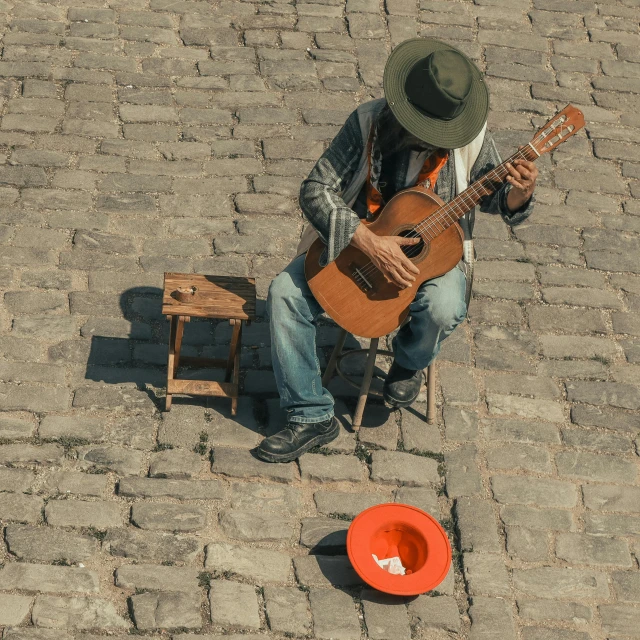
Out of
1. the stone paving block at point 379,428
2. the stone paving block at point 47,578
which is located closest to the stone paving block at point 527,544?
the stone paving block at point 379,428

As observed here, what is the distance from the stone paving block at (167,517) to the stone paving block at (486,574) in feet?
3.89

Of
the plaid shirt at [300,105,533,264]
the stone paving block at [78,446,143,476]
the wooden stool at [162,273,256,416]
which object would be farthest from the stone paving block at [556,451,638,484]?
the stone paving block at [78,446,143,476]

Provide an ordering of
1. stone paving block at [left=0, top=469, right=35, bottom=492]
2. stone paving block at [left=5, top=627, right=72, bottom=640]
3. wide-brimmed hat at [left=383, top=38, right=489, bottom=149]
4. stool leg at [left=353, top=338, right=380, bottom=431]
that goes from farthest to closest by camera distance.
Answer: stool leg at [left=353, top=338, right=380, bottom=431]
stone paving block at [left=0, top=469, right=35, bottom=492]
wide-brimmed hat at [left=383, top=38, right=489, bottom=149]
stone paving block at [left=5, top=627, right=72, bottom=640]

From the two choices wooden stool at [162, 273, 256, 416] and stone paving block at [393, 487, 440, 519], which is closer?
stone paving block at [393, 487, 440, 519]

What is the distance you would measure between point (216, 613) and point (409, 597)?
816mm

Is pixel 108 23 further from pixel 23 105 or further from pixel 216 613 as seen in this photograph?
pixel 216 613

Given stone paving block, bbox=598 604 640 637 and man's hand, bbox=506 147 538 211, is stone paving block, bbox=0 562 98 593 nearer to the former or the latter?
stone paving block, bbox=598 604 640 637

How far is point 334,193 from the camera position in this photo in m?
4.91

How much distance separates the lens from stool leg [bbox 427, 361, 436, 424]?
5.31m

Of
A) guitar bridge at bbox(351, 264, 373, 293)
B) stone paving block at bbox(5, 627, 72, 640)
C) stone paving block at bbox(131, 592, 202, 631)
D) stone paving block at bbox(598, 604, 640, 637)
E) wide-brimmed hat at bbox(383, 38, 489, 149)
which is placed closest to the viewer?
stone paving block at bbox(5, 627, 72, 640)

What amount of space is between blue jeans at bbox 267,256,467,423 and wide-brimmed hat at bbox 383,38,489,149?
0.68 m

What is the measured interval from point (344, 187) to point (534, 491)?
170 cm

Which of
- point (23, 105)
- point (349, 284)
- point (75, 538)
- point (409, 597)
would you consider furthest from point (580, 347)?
point (23, 105)

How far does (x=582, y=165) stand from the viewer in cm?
731
